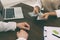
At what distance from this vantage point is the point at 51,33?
108 cm

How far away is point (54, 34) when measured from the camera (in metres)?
1.07

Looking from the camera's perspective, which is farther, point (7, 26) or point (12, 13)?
point (12, 13)

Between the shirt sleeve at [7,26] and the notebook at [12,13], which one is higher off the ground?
the notebook at [12,13]

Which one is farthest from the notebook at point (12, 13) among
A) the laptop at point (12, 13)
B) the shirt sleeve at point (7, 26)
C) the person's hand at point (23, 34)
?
the person's hand at point (23, 34)

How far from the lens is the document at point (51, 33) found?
3.42 feet

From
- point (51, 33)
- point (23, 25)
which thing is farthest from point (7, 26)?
point (51, 33)

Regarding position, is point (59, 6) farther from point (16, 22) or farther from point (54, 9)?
point (16, 22)

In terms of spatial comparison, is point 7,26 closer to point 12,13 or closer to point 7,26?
point 7,26

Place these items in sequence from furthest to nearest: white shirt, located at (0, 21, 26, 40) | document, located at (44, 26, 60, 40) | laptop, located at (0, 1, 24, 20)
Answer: laptop, located at (0, 1, 24, 20)
white shirt, located at (0, 21, 26, 40)
document, located at (44, 26, 60, 40)

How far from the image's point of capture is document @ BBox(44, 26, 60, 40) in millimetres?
1041

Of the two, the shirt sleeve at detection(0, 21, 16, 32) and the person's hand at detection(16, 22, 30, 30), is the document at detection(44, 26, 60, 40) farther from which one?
the shirt sleeve at detection(0, 21, 16, 32)

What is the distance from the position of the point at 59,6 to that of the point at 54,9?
72 millimetres

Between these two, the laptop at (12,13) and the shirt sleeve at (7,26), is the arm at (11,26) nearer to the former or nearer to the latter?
the shirt sleeve at (7,26)

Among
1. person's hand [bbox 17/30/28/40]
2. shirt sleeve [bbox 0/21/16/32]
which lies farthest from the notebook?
person's hand [bbox 17/30/28/40]
